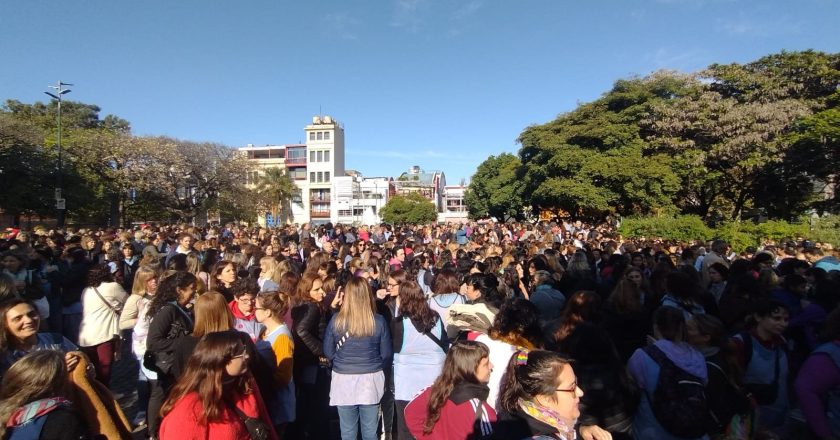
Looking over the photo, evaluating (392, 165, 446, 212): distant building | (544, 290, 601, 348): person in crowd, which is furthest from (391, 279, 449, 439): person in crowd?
(392, 165, 446, 212): distant building

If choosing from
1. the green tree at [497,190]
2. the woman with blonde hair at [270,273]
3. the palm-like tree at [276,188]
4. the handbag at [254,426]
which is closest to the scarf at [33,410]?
the handbag at [254,426]

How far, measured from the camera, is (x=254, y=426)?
7.77 ft

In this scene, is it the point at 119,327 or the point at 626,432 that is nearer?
the point at 626,432

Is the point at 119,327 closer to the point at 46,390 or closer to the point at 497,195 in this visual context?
the point at 46,390

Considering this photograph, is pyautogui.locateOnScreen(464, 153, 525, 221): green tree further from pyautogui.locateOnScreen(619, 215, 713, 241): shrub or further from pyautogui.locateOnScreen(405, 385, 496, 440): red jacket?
pyautogui.locateOnScreen(405, 385, 496, 440): red jacket

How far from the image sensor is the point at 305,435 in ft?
14.2

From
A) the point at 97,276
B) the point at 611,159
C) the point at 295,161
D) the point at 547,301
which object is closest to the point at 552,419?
the point at 547,301

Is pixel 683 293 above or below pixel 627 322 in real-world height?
above

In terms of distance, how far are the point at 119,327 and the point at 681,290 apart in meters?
5.61

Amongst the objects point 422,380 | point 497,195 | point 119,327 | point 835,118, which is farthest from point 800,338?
point 497,195

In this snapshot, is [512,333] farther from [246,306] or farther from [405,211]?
[405,211]

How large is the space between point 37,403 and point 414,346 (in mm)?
2419

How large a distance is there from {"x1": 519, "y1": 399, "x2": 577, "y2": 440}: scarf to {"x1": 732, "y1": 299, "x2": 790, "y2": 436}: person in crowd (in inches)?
68.4

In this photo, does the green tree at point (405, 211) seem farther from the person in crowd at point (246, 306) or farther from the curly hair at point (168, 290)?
the curly hair at point (168, 290)
